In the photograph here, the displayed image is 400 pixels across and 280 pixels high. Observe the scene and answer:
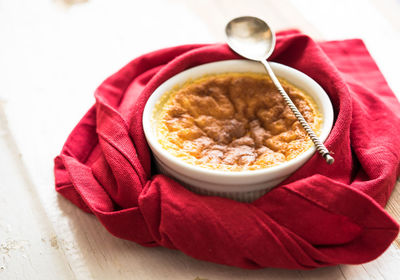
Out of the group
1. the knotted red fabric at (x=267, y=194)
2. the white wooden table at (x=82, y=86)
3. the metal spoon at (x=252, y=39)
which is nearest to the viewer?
the knotted red fabric at (x=267, y=194)

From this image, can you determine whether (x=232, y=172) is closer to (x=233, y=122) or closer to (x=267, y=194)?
(x=267, y=194)

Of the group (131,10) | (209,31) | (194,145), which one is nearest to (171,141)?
(194,145)

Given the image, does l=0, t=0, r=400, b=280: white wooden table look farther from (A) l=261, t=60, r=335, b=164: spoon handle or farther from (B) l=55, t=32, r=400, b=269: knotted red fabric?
(A) l=261, t=60, r=335, b=164: spoon handle

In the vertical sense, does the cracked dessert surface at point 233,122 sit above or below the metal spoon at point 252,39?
below

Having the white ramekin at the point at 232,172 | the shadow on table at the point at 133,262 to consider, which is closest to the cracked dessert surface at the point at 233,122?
the white ramekin at the point at 232,172

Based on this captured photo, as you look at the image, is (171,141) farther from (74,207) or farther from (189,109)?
(74,207)

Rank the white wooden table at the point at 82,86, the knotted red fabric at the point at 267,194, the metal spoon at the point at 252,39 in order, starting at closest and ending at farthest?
the knotted red fabric at the point at 267,194, the white wooden table at the point at 82,86, the metal spoon at the point at 252,39

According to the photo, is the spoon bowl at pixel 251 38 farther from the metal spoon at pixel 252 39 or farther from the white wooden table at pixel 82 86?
the white wooden table at pixel 82 86

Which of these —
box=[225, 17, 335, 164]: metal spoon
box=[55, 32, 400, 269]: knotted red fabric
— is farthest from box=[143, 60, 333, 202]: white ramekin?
box=[225, 17, 335, 164]: metal spoon
